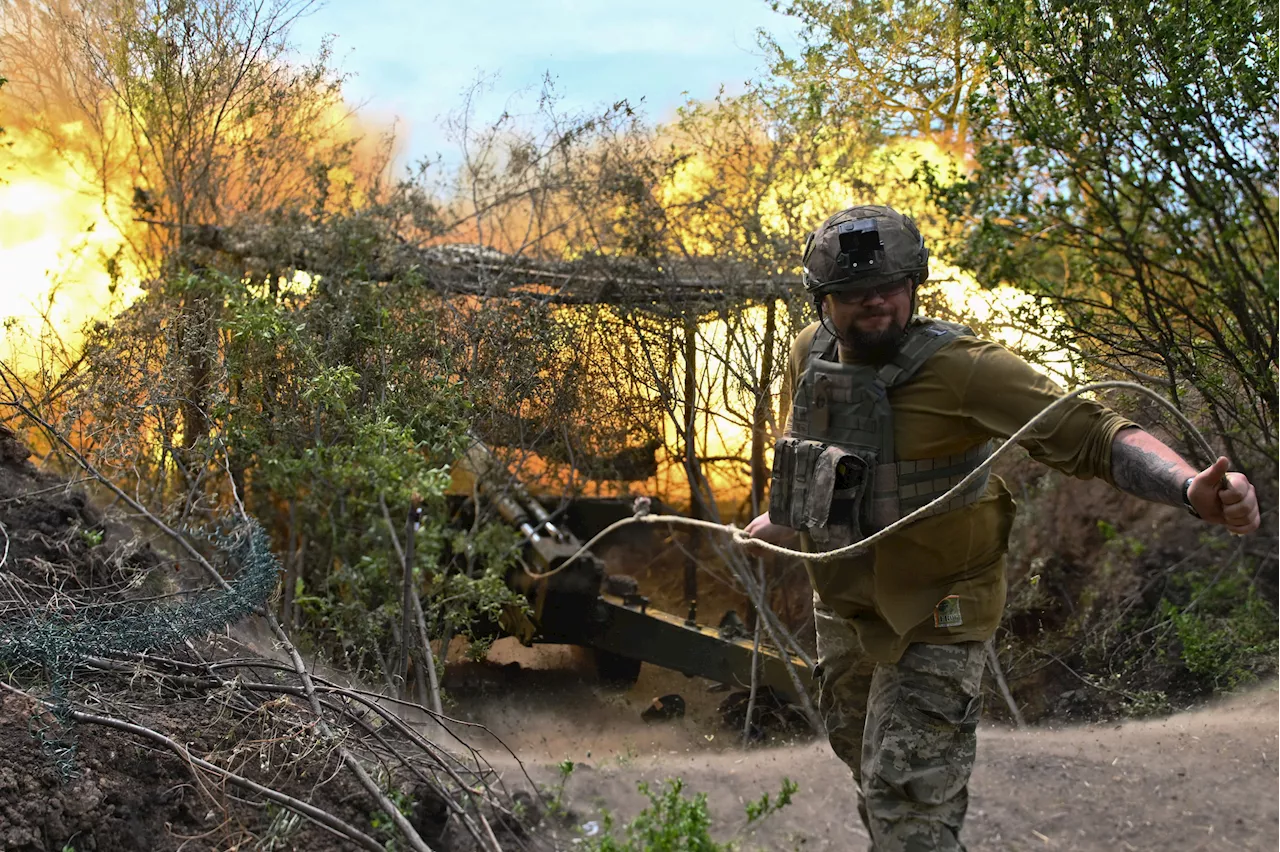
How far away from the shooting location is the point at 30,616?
3990 mm

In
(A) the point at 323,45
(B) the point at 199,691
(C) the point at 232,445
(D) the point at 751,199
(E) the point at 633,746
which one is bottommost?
(E) the point at 633,746

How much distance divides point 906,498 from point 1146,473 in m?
0.74

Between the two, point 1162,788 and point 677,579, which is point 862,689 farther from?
point 677,579

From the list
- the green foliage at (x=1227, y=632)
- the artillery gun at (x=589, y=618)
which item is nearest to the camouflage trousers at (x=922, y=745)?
Answer: the artillery gun at (x=589, y=618)

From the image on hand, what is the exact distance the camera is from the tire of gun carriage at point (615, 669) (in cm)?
795

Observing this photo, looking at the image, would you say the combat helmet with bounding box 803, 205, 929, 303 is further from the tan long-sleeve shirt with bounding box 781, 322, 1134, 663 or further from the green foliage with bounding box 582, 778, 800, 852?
the green foliage with bounding box 582, 778, 800, 852

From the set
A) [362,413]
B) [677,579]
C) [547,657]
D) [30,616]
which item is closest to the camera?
[30,616]

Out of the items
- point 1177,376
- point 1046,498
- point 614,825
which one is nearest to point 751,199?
point 1177,376

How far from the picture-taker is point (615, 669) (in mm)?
7945

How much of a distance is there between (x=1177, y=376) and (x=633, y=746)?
398 centimetres

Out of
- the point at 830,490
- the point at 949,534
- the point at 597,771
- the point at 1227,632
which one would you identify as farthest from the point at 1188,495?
the point at 1227,632

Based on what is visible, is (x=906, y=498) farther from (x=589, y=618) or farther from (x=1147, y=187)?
(x=589, y=618)

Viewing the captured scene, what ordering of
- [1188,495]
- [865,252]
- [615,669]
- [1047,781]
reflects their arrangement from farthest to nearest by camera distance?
1. [615,669]
2. [1047,781]
3. [865,252]
4. [1188,495]

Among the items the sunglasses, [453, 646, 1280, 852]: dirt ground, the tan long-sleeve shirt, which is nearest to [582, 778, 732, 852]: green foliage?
[453, 646, 1280, 852]: dirt ground
